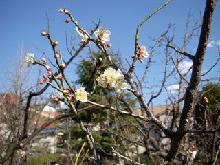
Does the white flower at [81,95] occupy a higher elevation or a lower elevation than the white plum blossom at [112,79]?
lower

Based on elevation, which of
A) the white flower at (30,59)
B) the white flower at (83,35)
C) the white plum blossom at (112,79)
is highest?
the white flower at (83,35)

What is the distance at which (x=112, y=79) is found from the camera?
261cm

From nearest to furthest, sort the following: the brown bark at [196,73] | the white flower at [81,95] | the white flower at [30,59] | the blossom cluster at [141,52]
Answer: the brown bark at [196,73] < the white flower at [81,95] < the blossom cluster at [141,52] < the white flower at [30,59]

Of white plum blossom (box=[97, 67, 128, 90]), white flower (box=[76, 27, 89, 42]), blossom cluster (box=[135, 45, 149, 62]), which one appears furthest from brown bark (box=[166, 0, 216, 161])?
white flower (box=[76, 27, 89, 42])

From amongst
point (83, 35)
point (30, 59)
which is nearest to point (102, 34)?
point (83, 35)

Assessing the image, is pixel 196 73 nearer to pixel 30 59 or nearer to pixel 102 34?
pixel 102 34

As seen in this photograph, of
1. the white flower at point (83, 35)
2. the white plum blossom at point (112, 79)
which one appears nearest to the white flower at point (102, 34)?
the white flower at point (83, 35)

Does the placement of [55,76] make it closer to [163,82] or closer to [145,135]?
Answer: [145,135]

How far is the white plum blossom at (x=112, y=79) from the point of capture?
2602 millimetres

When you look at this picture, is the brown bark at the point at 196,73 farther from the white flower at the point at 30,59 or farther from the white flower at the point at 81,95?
the white flower at the point at 30,59

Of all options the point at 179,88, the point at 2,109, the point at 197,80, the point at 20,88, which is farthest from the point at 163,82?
the point at 20,88

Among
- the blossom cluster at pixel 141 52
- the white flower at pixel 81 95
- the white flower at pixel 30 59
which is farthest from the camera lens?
the white flower at pixel 30 59

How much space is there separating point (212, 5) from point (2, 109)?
39.1 ft

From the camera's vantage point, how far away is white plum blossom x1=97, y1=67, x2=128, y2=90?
260cm
